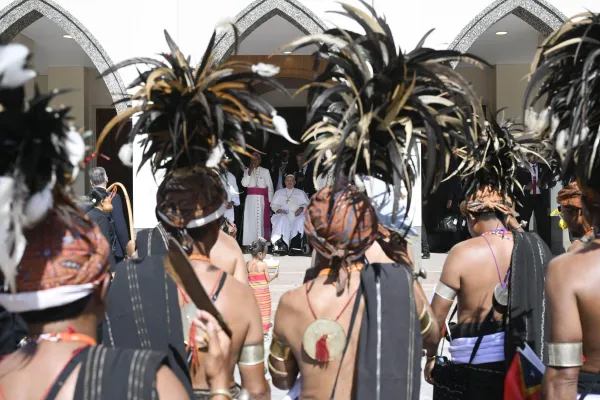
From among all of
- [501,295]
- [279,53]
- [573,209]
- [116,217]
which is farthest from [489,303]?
[279,53]

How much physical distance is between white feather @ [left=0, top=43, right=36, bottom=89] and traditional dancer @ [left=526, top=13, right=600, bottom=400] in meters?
1.68

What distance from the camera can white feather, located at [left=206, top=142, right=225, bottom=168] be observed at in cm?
282

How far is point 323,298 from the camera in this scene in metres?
2.58

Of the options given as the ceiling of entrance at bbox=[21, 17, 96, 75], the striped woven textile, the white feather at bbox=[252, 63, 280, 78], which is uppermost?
the ceiling of entrance at bbox=[21, 17, 96, 75]

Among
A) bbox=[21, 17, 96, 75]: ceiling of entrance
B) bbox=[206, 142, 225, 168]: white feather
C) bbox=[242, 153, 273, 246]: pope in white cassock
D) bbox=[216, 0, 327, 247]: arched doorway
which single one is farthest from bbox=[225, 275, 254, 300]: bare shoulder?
bbox=[21, 17, 96, 75]: ceiling of entrance

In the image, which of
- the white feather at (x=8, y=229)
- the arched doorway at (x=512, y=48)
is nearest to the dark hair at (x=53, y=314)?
the white feather at (x=8, y=229)

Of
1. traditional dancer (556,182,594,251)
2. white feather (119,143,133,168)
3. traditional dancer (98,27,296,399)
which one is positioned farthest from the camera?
traditional dancer (556,182,594,251)

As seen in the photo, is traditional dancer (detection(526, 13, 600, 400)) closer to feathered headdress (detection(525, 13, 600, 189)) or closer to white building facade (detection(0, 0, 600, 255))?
feathered headdress (detection(525, 13, 600, 189))

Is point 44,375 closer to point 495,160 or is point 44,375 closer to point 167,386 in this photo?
point 167,386

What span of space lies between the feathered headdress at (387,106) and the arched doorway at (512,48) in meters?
5.82

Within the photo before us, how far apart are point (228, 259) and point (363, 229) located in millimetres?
1087

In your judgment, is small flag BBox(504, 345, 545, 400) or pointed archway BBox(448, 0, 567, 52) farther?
pointed archway BBox(448, 0, 567, 52)

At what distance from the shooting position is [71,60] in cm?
1582

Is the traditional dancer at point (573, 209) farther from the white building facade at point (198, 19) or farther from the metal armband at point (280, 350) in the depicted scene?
the white building facade at point (198, 19)
